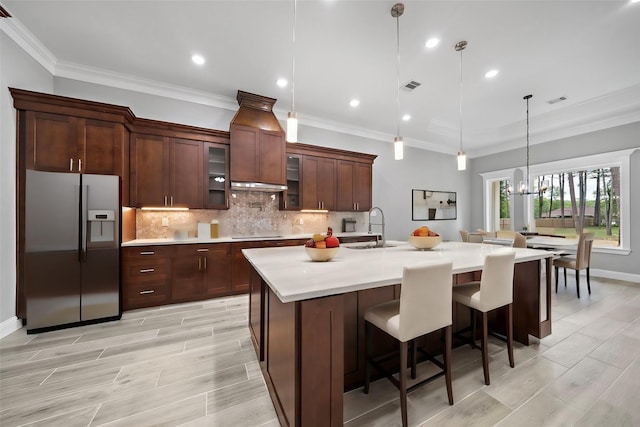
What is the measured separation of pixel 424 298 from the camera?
138cm

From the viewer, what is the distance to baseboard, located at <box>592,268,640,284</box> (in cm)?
434

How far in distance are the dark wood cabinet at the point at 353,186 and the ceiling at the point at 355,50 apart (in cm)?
108

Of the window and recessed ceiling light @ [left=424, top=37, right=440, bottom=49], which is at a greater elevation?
recessed ceiling light @ [left=424, top=37, right=440, bottom=49]

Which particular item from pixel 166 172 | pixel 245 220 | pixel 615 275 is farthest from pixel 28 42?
pixel 615 275

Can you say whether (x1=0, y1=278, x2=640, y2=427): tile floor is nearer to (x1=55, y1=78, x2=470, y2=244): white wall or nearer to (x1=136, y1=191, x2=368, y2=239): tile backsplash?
(x1=136, y1=191, x2=368, y2=239): tile backsplash

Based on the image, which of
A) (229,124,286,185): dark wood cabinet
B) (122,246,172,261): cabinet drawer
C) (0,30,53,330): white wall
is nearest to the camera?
(0,30,53,330): white wall

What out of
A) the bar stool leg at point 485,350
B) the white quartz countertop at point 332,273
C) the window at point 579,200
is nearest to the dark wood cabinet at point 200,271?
the white quartz countertop at point 332,273

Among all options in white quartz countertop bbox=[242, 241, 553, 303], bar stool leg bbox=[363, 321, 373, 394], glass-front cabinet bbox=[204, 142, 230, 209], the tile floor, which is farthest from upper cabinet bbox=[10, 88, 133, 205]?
bar stool leg bbox=[363, 321, 373, 394]

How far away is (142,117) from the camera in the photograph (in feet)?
11.7

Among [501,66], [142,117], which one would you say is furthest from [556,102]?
[142,117]

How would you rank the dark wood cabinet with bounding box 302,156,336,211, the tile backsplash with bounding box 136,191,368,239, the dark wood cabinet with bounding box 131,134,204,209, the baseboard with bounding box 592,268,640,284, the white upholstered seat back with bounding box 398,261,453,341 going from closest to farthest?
the white upholstered seat back with bounding box 398,261,453,341
the dark wood cabinet with bounding box 131,134,204,209
the tile backsplash with bounding box 136,191,368,239
the baseboard with bounding box 592,268,640,284
the dark wood cabinet with bounding box 302,156,336,211

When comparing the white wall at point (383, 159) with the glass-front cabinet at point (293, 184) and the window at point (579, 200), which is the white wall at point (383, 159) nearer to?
the glass-front cabinet at point (293, 184)

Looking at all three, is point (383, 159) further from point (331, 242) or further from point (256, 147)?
point (331, 242)

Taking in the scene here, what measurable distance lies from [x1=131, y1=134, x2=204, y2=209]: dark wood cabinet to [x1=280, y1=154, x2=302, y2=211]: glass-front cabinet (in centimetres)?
142
